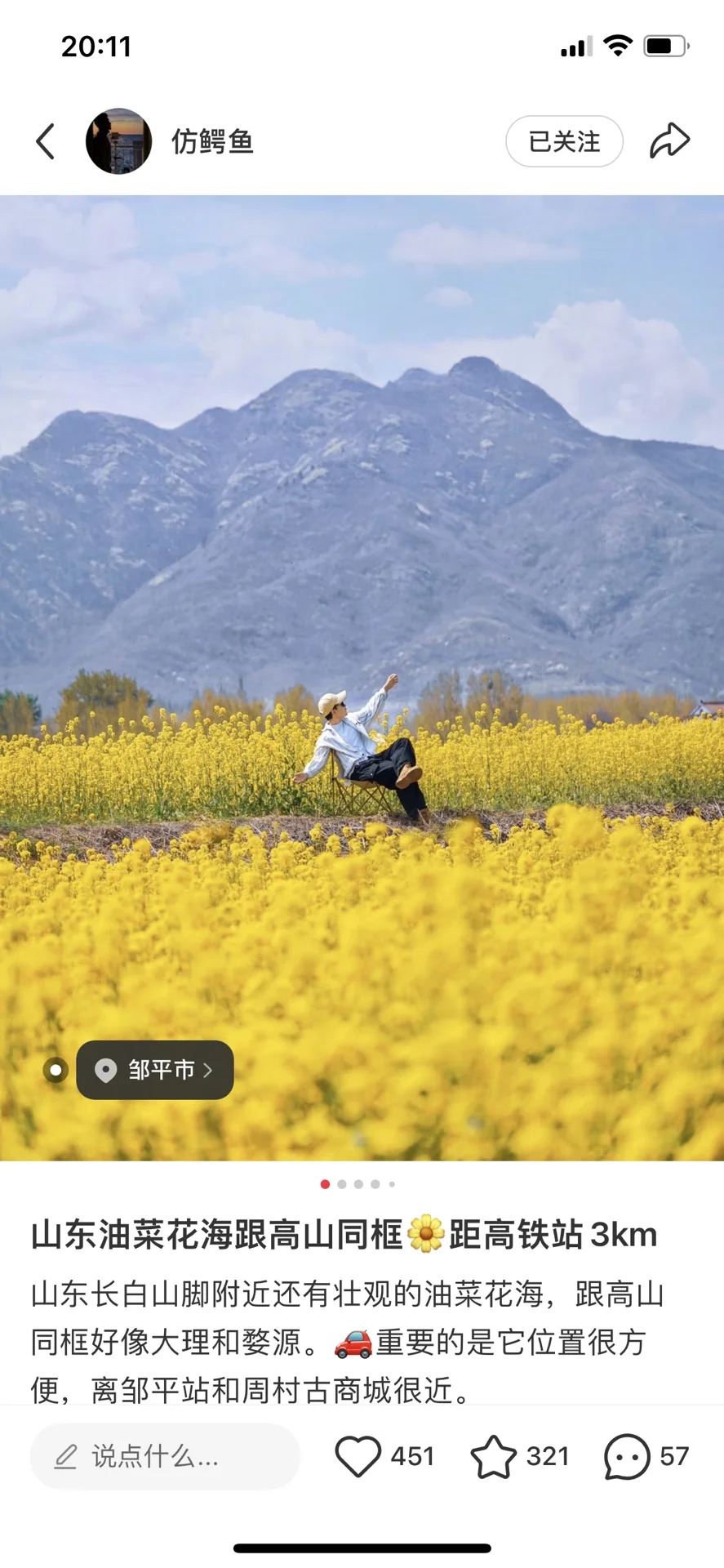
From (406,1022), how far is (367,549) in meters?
63.8

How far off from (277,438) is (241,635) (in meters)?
42.1

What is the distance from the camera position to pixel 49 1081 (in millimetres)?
2646

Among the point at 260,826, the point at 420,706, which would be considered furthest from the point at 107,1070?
the point at 420,706

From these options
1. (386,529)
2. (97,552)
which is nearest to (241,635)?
(386,529)

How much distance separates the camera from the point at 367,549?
65.3 m
